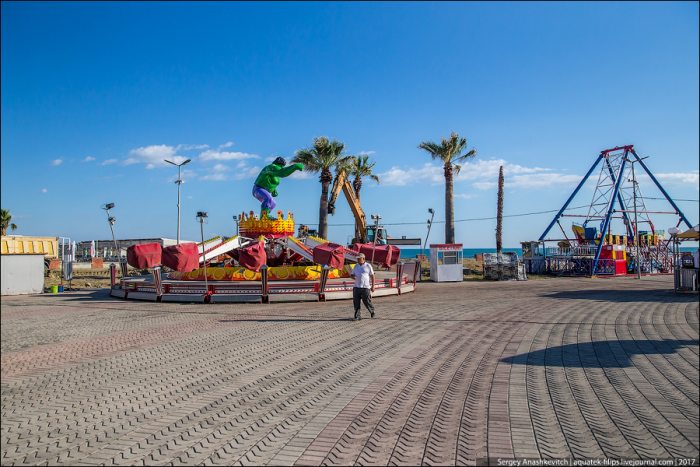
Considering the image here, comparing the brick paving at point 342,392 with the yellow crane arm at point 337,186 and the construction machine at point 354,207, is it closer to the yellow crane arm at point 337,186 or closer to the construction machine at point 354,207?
the construction machine at point 354,207

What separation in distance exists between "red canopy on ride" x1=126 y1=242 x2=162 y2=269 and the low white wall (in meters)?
11.9

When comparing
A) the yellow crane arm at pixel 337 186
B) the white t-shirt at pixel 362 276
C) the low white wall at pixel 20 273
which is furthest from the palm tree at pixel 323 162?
the low white wall at pixel 20 273

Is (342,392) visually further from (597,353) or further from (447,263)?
(447,263)

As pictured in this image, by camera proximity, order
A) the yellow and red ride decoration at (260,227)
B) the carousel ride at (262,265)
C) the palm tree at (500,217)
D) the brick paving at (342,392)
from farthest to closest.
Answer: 1. the palm tree at (500,217)
2. the yellow and red ride decoration at (260,227)
3. the carousel ride at (262,265)
4. the brick paving at (342,392)

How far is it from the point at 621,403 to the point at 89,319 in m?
11.2

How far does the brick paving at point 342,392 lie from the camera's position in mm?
3770

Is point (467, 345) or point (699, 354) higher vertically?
point (699, 354)

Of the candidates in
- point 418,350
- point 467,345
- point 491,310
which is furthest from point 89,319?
point 491,310

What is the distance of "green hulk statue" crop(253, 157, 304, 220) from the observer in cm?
2064

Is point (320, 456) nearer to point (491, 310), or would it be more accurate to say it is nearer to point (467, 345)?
point (467, 345)

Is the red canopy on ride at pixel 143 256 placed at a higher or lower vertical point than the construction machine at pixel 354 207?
lower

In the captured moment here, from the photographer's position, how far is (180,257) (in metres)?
14.5

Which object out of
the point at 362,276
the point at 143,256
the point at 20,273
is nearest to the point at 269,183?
the point at 143,256

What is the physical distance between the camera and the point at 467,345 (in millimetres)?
8070
